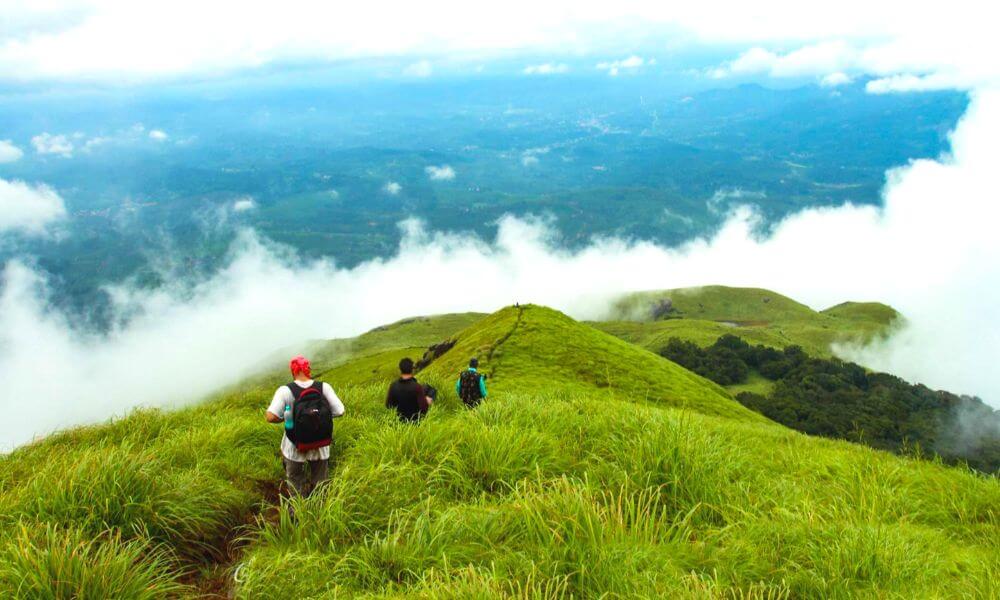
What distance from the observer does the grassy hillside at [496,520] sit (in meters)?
5.18

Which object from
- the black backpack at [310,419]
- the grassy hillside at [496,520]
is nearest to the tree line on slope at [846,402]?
the grassy hillside at [496,520]

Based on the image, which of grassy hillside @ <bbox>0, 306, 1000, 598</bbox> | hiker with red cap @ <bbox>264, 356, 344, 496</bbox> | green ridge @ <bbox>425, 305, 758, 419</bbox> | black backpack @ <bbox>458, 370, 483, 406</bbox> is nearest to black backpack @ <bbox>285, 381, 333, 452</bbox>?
hiker with red cap @ <bbox>264, 356, 344, 496</bbox>

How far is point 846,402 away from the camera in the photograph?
343ft

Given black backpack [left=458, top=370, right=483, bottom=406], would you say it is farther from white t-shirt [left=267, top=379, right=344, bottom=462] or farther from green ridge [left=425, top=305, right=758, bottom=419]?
green ridge [left=425, top=305, right=758, bottom=419]

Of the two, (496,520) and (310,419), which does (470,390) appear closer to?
(310,419)

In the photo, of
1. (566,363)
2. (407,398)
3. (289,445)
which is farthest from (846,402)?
(289,445)

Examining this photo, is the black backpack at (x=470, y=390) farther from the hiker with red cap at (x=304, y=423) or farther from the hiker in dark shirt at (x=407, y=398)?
the hiker with red cap at (x=304, y=423)

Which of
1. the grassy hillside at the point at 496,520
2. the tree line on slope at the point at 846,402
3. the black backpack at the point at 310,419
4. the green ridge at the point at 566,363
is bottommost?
→ the tree line on slope at the point at 846,402

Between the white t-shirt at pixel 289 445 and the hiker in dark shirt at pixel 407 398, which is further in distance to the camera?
the hiker in dark shirt at pixel 407 398

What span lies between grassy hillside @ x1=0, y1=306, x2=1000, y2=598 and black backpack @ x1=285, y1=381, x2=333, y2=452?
2.45 feet

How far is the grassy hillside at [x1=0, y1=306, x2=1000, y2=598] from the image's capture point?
518 cm

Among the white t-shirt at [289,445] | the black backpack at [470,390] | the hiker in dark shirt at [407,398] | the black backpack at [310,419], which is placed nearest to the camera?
the black backpack at [310,419]

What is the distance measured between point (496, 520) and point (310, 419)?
3.83 meters

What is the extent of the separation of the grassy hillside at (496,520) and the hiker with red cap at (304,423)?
522 millimetres
